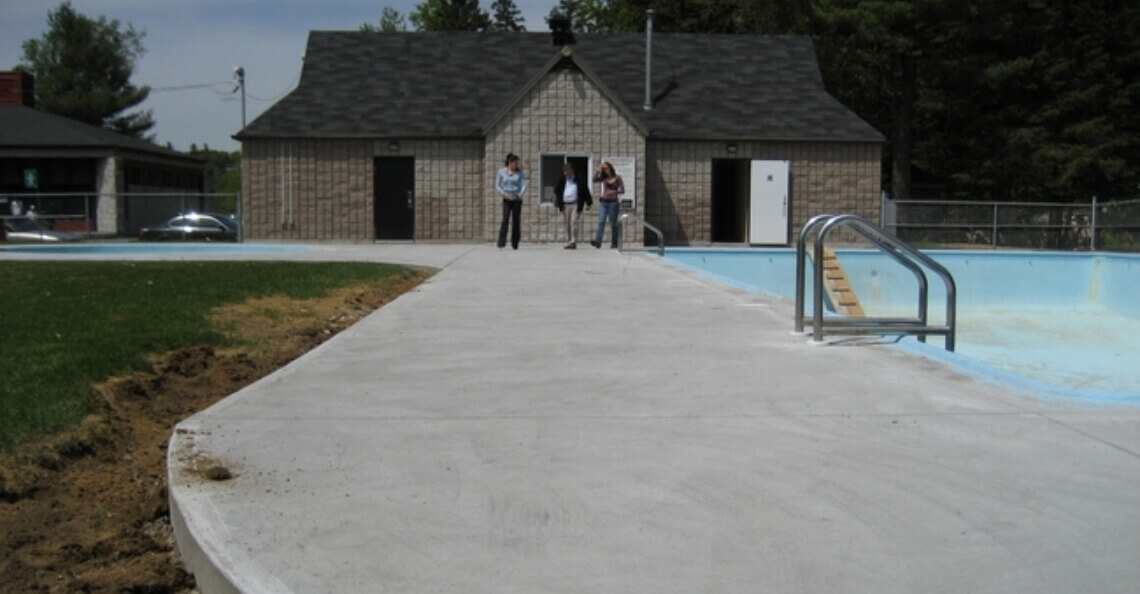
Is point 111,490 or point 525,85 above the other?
point 525,85

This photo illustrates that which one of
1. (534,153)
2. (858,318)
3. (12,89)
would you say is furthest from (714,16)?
(858,318)

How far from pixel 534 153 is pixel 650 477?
23776 millimetres

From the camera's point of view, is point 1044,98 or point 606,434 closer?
point 606,434

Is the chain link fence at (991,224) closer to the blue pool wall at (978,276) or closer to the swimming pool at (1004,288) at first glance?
the swimming pool at (1004,288)

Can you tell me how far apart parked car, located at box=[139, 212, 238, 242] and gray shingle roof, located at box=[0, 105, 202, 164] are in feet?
38.0

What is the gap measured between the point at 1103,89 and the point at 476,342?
38.3m

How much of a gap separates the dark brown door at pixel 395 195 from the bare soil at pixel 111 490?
21.7 meters

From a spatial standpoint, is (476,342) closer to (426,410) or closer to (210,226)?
(426,410)

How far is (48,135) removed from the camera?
143 feet

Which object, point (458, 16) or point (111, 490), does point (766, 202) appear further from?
point (458, 16)

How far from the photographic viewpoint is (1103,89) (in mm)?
40844

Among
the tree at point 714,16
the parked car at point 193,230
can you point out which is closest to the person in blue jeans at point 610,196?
the parked car at point 193,230

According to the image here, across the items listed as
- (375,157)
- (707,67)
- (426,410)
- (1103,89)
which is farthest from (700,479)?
(1103,89)

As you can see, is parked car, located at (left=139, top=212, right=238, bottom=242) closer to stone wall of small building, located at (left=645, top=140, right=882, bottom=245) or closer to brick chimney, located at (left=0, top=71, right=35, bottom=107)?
stone wall of small building, located at (left=645, top=140, right=882, bottom=245)
